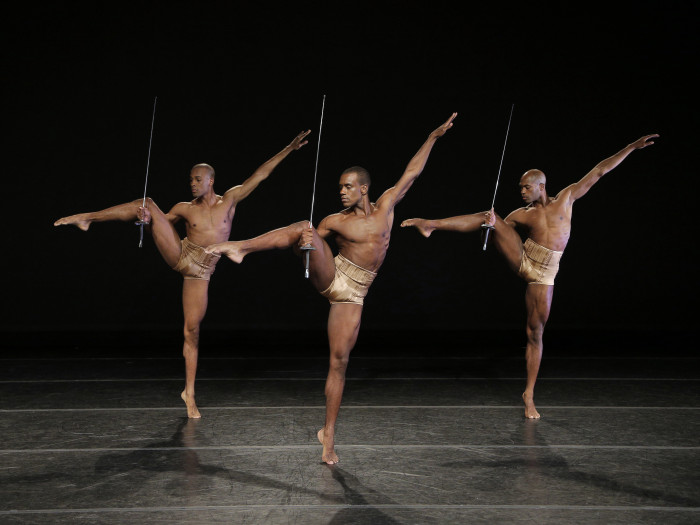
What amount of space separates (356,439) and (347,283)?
922mm

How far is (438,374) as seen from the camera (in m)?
5.95

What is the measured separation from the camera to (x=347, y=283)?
3693mm

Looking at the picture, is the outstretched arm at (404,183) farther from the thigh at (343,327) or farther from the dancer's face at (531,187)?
the dancer's face at (531,187)

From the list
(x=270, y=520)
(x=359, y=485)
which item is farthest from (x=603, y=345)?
(x=270, y=520)

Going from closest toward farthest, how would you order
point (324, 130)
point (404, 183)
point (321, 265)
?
point (321, 265) → point (404, 183) → point (324, 130)

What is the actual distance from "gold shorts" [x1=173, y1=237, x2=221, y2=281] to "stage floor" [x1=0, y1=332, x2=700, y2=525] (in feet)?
2.83

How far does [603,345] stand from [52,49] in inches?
229

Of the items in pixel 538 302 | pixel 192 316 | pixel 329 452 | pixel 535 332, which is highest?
pixel 538 302

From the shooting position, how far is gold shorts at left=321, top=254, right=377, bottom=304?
3688 mm

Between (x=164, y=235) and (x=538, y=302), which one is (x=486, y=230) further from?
(x=164, y=235)

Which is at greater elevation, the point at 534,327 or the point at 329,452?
the point at 534,327

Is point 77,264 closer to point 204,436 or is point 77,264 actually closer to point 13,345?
point 13,345

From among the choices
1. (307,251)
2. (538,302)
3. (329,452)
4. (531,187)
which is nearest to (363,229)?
(307,251)

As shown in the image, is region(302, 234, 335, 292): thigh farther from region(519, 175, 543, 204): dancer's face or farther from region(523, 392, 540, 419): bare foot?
region(523, 392, 540, 419): bare foot
